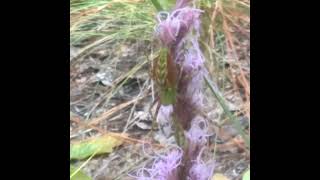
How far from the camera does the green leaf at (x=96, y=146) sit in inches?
50.7

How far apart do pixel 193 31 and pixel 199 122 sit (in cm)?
17

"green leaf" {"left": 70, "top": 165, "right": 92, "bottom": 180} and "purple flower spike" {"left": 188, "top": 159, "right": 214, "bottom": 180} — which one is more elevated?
"purple flower spike" {"left": 188, "top": 159, "right": 214, "bottom": 180}

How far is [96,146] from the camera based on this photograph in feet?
4.26

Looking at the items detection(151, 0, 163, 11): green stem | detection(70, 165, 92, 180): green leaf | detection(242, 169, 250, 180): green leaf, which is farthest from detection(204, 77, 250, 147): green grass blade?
detection(70, 165, 92, 180): green leaf

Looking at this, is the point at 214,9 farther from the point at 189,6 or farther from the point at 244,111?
the point at 244,111

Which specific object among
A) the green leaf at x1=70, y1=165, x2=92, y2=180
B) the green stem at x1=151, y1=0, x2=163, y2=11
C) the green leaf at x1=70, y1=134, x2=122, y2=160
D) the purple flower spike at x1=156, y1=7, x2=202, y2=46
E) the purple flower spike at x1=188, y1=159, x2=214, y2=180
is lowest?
the green leaf at x1=70, y1=165, x2=92, y2=180

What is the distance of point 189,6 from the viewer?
1.25 m

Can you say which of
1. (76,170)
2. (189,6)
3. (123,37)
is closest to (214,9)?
(189,6)

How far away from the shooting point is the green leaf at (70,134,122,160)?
1.29m

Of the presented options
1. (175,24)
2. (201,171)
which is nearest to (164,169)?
(201,171)

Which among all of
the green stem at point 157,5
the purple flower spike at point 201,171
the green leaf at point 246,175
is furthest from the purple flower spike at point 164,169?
the green stem at point 157,5

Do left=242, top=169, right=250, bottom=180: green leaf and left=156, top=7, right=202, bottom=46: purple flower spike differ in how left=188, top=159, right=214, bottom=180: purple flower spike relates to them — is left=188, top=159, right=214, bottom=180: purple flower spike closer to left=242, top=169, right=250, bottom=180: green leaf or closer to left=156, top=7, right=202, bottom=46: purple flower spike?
left=242, top=169, right=250, bottom=180: green leaf

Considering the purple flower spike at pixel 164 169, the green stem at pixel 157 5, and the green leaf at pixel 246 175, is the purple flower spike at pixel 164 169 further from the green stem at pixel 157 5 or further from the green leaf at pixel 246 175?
the green stem at pixel 157 5

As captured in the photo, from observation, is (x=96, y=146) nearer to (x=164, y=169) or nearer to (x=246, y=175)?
(x=164, y=169)
